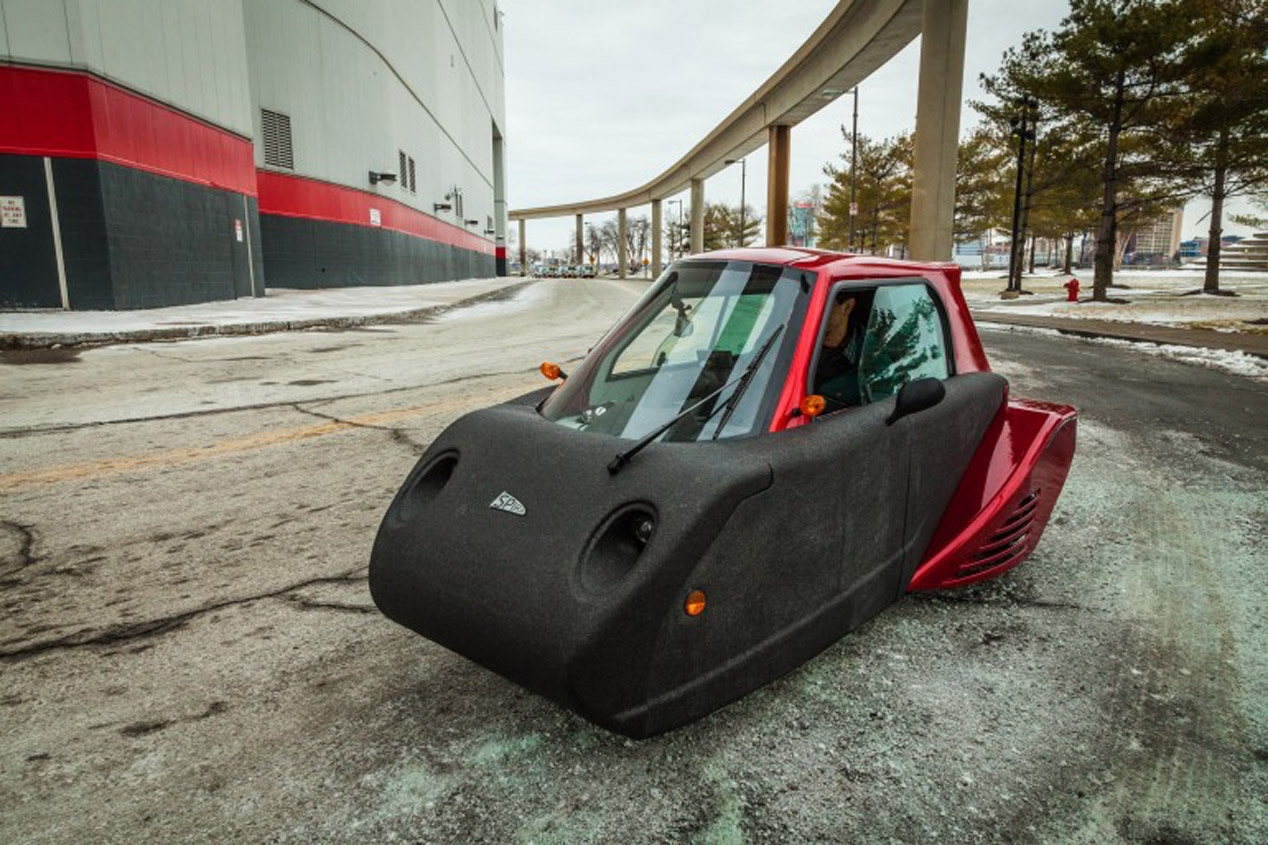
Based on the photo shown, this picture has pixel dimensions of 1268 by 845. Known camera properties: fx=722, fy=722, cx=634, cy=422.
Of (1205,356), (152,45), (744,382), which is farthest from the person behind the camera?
(152,45)

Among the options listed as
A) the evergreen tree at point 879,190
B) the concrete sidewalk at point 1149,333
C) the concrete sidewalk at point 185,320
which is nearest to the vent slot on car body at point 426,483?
the concrete sidewalk at point 185,320

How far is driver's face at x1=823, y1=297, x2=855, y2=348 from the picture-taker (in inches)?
95.0

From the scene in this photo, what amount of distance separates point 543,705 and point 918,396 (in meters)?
1.47

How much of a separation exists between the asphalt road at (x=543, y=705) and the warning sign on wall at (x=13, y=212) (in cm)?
1216

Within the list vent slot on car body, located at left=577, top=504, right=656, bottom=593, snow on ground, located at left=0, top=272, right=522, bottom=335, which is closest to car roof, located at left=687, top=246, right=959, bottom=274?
vent slot on car body, located at left=577, top=504, right=656, bottom=593

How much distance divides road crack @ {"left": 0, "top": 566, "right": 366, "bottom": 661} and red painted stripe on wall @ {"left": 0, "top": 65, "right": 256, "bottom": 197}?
14585 mm

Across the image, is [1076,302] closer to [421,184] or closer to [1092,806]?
[1092,806]

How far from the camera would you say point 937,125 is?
65.0ft

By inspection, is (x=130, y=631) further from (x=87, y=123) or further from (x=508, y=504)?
(x=87, y=123)

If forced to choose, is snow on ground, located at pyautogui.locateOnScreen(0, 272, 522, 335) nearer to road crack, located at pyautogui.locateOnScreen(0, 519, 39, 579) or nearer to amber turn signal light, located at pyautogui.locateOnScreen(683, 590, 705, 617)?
road crack, located at pyautogui.locateOnScreen(0, 519, 39, 579)

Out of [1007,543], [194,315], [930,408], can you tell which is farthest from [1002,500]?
[194,315]

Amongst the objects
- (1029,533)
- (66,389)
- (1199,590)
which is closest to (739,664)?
(1029,533)

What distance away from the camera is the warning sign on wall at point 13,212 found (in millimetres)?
12750

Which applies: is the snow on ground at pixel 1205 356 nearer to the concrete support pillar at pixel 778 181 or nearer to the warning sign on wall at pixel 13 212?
the warning sign on wall at pixel 13 212
